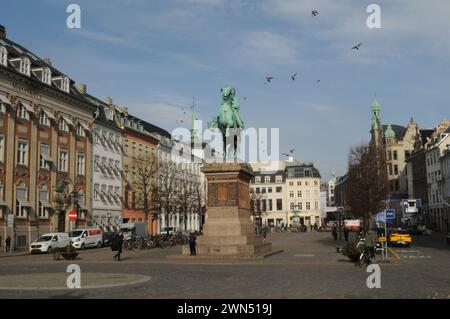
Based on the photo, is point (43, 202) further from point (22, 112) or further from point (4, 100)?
point (4, 100)

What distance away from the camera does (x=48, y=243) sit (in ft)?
145

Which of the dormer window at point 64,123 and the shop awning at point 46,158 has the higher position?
the dormer window at point 64,123

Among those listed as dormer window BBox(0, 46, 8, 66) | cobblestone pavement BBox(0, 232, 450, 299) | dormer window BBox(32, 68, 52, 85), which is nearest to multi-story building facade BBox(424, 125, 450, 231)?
dormer window BBox(32, 68, 52, 85)

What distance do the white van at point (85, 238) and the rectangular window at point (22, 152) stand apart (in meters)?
8.42

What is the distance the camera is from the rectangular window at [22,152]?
51.7 meters

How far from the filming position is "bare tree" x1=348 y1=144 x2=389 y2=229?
71500 millimetres

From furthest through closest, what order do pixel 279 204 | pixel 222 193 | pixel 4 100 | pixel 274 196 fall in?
pixel 274 196 → pixel 279 204 → pixel 4 100 → pixel 222 193

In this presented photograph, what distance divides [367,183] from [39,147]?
41.9 metres

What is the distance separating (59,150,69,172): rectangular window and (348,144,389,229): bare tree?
3767 centimetres

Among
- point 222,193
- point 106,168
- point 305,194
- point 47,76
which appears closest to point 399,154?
point 305,194

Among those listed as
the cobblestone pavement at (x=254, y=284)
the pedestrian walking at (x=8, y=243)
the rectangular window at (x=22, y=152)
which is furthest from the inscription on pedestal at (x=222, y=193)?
the rectangular window at (x=22, y=152)

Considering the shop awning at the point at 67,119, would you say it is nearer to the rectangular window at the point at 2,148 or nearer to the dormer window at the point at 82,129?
the dormer window at the point at 82,129
